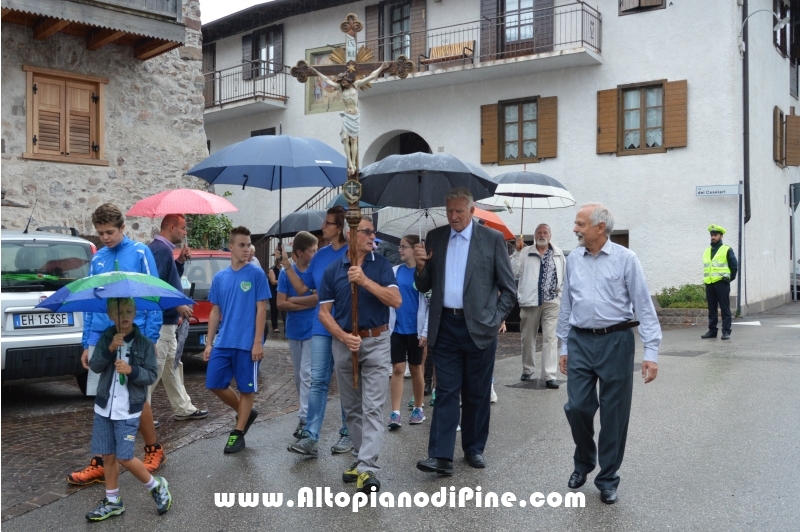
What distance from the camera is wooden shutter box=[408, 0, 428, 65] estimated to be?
23891 millimetres

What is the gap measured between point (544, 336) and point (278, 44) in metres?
19.9

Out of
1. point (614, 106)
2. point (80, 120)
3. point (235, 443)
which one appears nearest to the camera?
point (235, 443)

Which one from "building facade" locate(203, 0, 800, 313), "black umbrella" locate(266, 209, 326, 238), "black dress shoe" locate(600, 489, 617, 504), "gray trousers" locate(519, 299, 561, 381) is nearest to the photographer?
"black dress shoe" locate(600, 489, 617, 504)

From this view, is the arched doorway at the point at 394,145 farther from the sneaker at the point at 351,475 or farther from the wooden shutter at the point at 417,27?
the sneaker at the point at 351,475

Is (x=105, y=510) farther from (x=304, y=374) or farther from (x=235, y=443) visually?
(x=304, y=374)

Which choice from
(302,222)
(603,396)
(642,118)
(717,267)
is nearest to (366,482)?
(603,396)

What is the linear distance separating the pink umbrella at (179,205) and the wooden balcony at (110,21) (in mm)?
7242

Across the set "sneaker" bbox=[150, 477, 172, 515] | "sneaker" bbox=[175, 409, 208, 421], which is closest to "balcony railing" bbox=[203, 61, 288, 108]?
"sneaker" bbox=[175, 409, 208, 421]

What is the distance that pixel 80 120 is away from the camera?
623 inches

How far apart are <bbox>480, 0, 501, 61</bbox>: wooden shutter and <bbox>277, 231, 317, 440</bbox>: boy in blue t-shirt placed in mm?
16232

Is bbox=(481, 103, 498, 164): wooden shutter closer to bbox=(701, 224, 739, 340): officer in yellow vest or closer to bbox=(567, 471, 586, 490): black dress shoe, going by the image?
bbox=(701, 224, 739, 340): officer in yellow vest

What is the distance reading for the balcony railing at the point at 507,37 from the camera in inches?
833

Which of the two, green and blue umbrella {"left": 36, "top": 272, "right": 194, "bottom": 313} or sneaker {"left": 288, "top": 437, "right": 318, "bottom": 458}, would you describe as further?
sneaker {"left": 288, "top": 437, "right": 318, "bottom": 458}

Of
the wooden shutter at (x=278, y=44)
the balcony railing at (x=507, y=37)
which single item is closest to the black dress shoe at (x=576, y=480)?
the balcony railing at (x=507, y=37)
